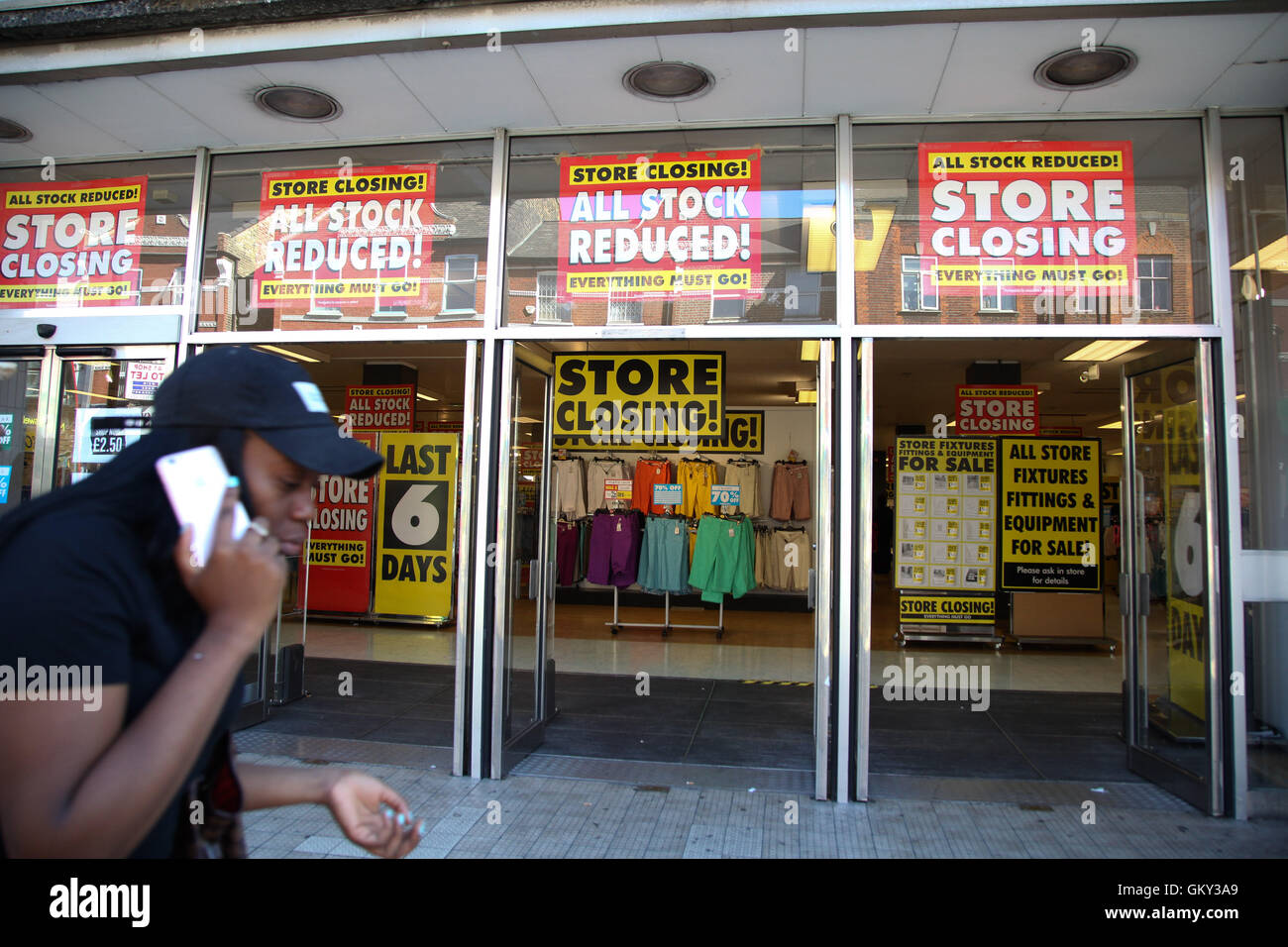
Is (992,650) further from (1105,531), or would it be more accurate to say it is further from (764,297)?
(1105,531)

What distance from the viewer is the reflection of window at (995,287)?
14.9 ft

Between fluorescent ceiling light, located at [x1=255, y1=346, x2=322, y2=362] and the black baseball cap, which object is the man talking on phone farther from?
fluorescent ceiling light, located at [x1=255, y1=346, x2=322, y2=362]

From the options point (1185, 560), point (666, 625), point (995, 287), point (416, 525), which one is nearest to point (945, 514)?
point (666, 625)

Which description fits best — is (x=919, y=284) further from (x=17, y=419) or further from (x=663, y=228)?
(x=17, y=419)

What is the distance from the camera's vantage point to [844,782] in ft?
14.3

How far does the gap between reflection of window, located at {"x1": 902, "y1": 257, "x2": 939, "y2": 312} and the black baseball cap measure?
4081mm

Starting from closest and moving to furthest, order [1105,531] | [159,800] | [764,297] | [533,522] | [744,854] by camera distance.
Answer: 1. [159,800]
2. [744,854]
3. [764,297]
4. [533,522]
5. [1105,531]

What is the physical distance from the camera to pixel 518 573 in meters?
5.48

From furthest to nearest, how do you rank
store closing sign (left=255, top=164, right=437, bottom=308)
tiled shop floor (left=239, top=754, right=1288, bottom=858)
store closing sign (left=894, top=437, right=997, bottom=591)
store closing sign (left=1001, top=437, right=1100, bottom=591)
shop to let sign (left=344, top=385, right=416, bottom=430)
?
shop to let sign (left=344, top=385, right=416, bottom=430)
store closing sign (left=894, top=437, right=997, bottom=591)
store closing sign (left=1001, top=437, right=1100, bottom=591)
store closing sign (left=255, top=164, right=437, bottom=308)
tiled shop floor (left=239, top=754, right=1288, bottom=858)

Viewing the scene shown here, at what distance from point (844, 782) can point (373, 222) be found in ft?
14.4

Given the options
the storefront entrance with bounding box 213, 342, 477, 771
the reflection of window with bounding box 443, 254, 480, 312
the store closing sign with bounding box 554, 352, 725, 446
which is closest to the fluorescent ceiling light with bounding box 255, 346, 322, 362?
the storefront entrance with bounding box 213, 342, 477, 771

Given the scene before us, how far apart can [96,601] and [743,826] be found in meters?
3.66

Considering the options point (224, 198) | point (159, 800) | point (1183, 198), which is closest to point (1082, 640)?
point (1183, 198)

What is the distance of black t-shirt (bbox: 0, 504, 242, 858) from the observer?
900mm
